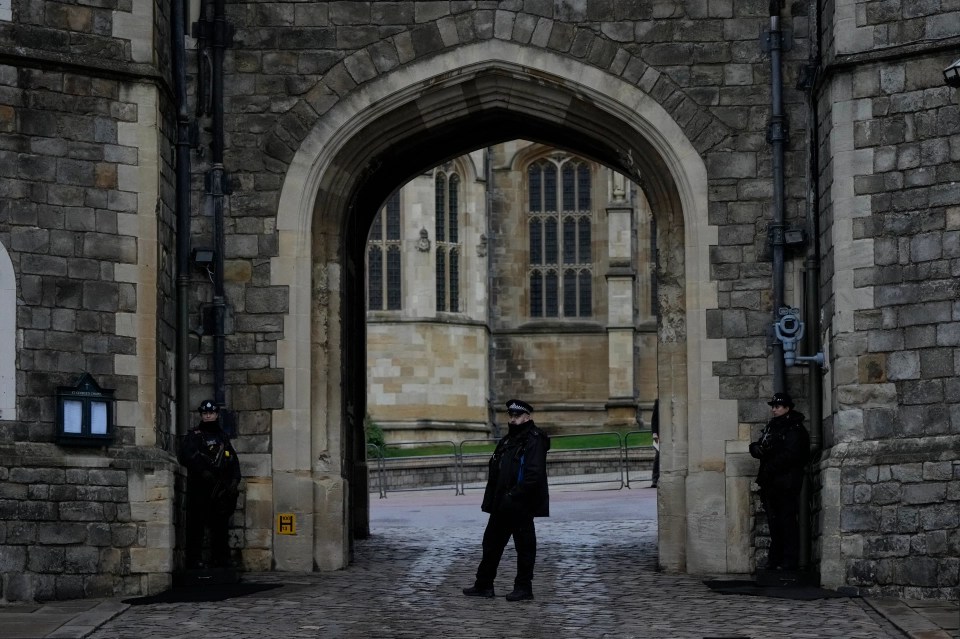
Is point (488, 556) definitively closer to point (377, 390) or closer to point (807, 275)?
point (807, 275)

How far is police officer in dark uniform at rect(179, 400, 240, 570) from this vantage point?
15180 mm

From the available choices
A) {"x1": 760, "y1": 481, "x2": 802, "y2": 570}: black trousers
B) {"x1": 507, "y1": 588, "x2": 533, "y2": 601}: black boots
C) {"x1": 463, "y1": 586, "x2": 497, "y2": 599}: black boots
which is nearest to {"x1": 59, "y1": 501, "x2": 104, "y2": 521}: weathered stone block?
{"x1": 463, "y1": 586, "x2": 497, "y2": 599}: black boots

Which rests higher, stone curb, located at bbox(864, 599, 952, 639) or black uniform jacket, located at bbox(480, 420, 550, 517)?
black uniform jacket, located at bbox(480, 420, 550, 517)

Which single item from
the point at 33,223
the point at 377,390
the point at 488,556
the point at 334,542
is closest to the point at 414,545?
the point at 334,542

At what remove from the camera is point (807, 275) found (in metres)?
15.9

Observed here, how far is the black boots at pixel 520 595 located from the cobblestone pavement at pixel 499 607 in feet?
0.37

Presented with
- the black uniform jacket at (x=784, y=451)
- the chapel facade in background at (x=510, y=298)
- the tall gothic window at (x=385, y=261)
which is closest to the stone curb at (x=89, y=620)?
the black uniform jacket at (x=784, y=451)

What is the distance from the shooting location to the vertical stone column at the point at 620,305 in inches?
1689

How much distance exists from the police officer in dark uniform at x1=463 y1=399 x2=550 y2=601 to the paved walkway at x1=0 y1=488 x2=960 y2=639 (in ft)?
0.69

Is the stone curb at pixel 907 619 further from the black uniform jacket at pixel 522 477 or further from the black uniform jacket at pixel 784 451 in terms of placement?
the black uniform jacket at pixel 522 477

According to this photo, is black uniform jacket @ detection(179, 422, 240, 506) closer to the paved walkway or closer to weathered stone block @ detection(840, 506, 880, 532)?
the paved walkway

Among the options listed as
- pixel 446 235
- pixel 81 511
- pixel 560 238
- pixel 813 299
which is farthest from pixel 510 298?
pixel 81 511

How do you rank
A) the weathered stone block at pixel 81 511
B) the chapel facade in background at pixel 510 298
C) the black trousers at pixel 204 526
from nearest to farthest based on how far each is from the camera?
the weathered stone block at pixel 81 511, the black trousers at pixel 204 526, the chapel facade in background at pixel 510 298

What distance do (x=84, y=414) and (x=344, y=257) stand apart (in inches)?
142
